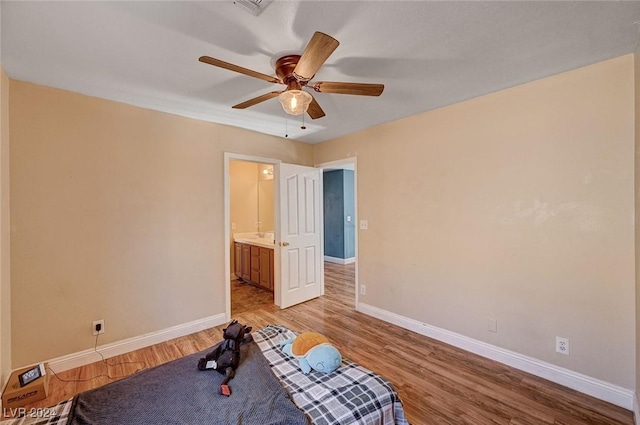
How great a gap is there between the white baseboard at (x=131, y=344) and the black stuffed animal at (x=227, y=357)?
1480mm

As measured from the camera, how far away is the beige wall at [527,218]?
1.85m

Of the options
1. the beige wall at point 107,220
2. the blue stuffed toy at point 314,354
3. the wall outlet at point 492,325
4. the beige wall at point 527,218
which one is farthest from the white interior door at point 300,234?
the wall outlet at point 492,325

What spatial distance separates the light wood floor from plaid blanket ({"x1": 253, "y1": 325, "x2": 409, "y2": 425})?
22.3 inches

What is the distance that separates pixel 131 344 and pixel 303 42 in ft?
10.3

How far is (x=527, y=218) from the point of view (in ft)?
7.26

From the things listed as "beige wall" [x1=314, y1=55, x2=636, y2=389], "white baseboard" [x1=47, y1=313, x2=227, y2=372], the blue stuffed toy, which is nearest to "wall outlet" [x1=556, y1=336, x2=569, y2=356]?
"beige wall" [x1=314, y1=55, x2=636, y2=389]

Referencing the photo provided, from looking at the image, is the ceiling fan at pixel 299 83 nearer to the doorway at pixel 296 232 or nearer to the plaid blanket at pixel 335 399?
the plaid blanket at pixel 335 399

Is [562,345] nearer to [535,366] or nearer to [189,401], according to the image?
[535,366]

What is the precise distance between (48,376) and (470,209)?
12.9 ft

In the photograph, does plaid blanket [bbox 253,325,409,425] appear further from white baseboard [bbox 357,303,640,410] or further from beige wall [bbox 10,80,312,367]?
beige wall [bbox 10,80,312,367]

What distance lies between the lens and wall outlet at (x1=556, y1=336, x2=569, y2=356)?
2037 mm

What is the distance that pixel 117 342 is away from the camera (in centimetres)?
251

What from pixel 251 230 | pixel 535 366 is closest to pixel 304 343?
pixel 535 366

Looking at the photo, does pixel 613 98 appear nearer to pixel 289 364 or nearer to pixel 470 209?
pixel 470 209
